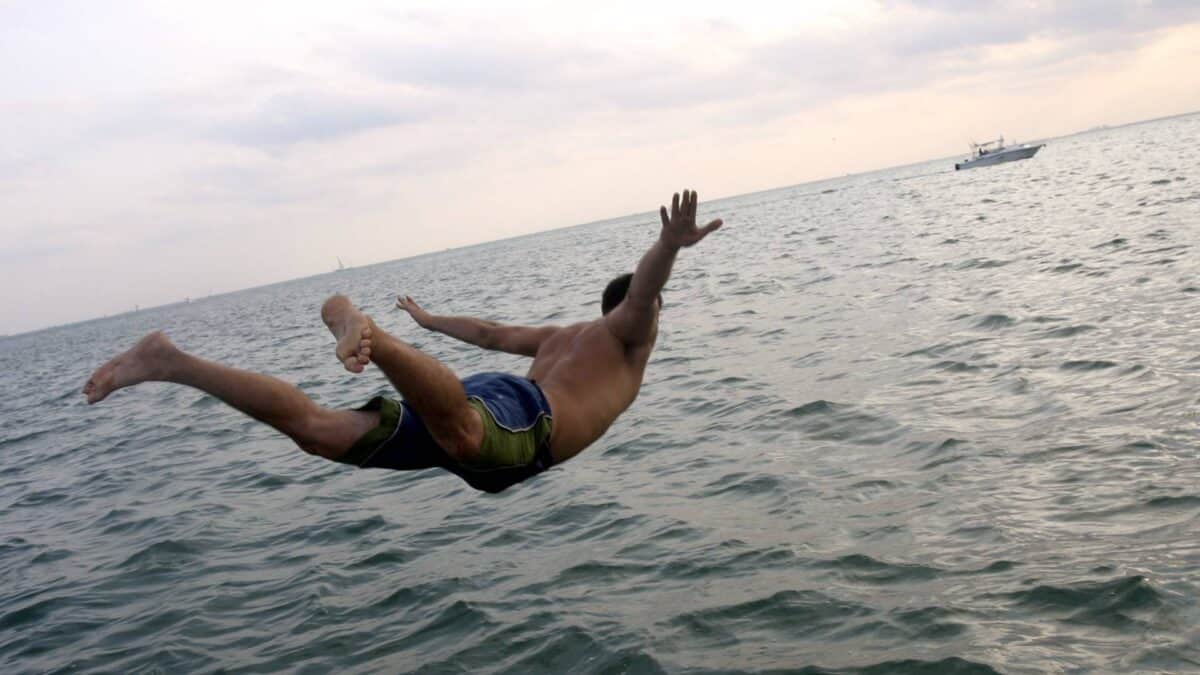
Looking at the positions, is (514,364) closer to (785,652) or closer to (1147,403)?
(1147,403)

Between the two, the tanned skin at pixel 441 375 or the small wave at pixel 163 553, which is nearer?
the tanned skin at pixel 441 375

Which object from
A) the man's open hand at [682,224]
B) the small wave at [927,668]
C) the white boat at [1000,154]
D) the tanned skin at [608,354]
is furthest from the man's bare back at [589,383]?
the white boat at [1000,154]

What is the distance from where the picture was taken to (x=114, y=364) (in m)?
5.05

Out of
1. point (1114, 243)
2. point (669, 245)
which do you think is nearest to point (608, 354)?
point (669, 245)

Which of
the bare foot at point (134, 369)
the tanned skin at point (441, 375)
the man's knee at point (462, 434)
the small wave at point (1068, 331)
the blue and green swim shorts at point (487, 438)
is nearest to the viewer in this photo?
the tanned skin at point (441, 375)

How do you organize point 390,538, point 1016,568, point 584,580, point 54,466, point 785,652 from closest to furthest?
point 785,652, point 1016,568, point 584,580, point 390,538, point 54,466

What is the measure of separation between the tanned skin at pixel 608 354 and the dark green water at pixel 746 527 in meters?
1.70

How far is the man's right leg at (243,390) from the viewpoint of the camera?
186 inches

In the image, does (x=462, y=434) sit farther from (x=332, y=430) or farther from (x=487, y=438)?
(x=332, y=430)

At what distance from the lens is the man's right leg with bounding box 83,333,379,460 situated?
4715 mm

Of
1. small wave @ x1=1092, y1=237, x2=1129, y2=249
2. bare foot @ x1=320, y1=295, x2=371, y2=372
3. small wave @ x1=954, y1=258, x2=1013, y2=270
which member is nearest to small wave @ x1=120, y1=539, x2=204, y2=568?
bare foot @ x1=320, y1=295, x2=371, y2=372

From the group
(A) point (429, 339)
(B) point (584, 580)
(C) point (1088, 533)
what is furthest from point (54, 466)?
(C) point (1088, 533)

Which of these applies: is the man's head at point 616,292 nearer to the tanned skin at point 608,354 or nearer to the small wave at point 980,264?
the tanned skin at point 608,354

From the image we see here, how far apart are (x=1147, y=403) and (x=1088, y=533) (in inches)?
134
